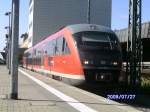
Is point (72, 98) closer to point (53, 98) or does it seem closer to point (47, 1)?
point (53, 98)

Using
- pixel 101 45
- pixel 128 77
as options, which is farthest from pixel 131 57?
pixel 101 45

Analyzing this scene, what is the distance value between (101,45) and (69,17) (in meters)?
108

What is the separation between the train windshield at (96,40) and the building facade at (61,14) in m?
101

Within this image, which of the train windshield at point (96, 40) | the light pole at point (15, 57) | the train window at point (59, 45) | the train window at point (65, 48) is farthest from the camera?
the train window at point (59, 45)

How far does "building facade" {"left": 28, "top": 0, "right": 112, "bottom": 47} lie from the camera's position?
12538cm

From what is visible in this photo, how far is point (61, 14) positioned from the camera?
130 m

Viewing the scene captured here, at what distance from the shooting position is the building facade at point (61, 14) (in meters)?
125

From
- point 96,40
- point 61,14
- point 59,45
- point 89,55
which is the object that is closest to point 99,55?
point 89,55

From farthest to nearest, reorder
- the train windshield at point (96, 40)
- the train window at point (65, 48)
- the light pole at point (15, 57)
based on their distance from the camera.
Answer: the train window at point (65, 48) → the train windshield at point (96, 40) → the light pole at point (15, 57)

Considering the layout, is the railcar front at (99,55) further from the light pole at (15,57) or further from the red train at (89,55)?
the light pole at (15,57)

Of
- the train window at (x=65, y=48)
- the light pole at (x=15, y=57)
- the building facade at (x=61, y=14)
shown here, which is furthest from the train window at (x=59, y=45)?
the building facade at (x=61, y=14)

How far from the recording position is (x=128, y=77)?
27.6 m

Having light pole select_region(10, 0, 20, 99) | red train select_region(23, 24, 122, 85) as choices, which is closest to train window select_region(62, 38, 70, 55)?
red train select_region(23, 24, 122, 85)

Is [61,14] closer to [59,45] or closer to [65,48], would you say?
[59,45]
